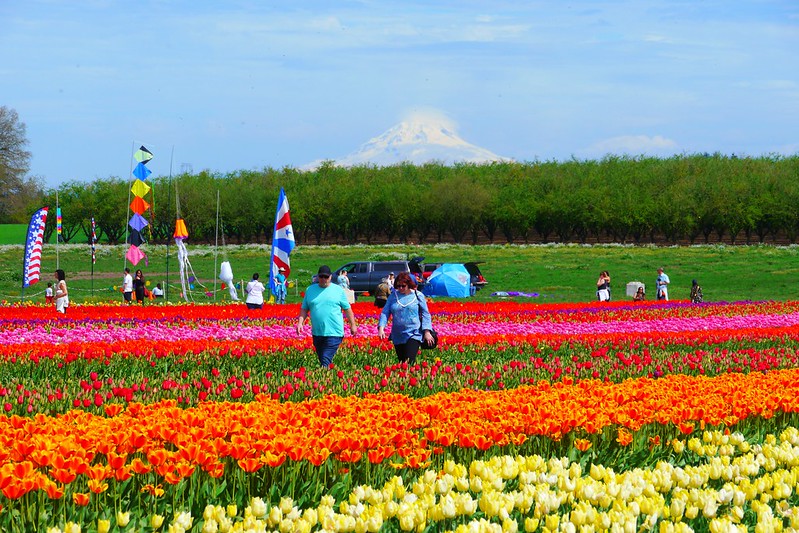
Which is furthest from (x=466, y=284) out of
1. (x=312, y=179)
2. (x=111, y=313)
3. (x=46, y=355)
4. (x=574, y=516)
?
(x=312, y=179)

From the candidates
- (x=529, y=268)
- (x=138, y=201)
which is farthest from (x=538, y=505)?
(x=529, y=268)

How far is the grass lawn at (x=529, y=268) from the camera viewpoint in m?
41.4

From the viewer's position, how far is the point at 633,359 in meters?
13.5

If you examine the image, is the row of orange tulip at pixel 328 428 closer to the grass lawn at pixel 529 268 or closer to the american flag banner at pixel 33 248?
the american flag banner at pixel 33 248

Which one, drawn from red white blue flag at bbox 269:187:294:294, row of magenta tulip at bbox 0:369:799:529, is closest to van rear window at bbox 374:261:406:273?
red white blue flag at bbox 269:187:294:294

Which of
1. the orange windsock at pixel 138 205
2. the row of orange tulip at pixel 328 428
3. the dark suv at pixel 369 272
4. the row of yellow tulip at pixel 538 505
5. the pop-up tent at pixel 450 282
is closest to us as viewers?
the row of yellow tulip at pixel 538 505

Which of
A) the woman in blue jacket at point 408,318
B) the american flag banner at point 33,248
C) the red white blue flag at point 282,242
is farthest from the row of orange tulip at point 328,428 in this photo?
the american flag banner at point 33,248

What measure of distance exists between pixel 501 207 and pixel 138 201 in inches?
2341

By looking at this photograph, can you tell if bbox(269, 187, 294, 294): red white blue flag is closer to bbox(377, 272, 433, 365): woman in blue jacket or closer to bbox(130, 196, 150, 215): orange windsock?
bbox(130, 196, 150, 215): orange windsock

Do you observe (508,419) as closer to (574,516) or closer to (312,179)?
(574,516)

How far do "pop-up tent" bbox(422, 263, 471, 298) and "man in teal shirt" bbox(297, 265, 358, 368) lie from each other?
25.7m

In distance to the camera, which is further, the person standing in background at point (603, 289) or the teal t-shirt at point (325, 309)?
the person standing in background at point (603, 289)

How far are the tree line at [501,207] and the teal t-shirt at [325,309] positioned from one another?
6720cm

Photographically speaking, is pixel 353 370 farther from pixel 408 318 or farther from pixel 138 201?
pixel 138 201
